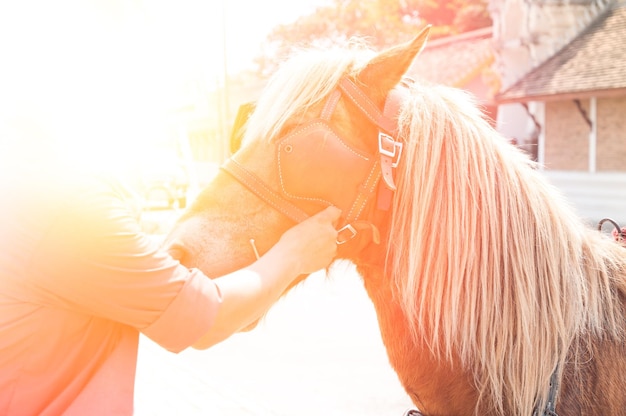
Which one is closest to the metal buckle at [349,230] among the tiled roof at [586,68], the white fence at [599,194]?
the white fence at [599,194]

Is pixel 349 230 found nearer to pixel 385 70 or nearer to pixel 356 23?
pixel 385 70

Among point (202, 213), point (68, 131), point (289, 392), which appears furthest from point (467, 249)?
point (289, 392)

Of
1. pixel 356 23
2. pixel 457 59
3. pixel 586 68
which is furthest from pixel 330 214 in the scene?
pixel 356 23

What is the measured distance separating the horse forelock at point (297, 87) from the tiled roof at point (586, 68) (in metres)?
13.6

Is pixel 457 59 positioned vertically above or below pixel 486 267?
above

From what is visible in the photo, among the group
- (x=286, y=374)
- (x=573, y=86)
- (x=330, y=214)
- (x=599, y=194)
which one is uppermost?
(x=330, y=214)

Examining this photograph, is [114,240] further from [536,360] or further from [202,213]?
[536,360]

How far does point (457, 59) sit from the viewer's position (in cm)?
2217

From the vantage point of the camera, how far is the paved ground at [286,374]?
407 centimetres

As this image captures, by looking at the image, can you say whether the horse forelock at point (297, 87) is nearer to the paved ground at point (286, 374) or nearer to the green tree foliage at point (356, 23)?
the paved ground at point (286, 374)

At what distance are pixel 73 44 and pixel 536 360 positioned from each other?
4.62ft

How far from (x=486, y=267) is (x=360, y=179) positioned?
431 mm

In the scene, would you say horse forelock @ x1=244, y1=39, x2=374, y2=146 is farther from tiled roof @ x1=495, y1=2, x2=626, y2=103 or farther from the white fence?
tiled roof @ x1=495, y1=2, x2=626, y2=103

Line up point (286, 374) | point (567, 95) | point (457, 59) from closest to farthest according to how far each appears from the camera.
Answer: point (286, 374) → point (567, 95) → point (457, 59)
